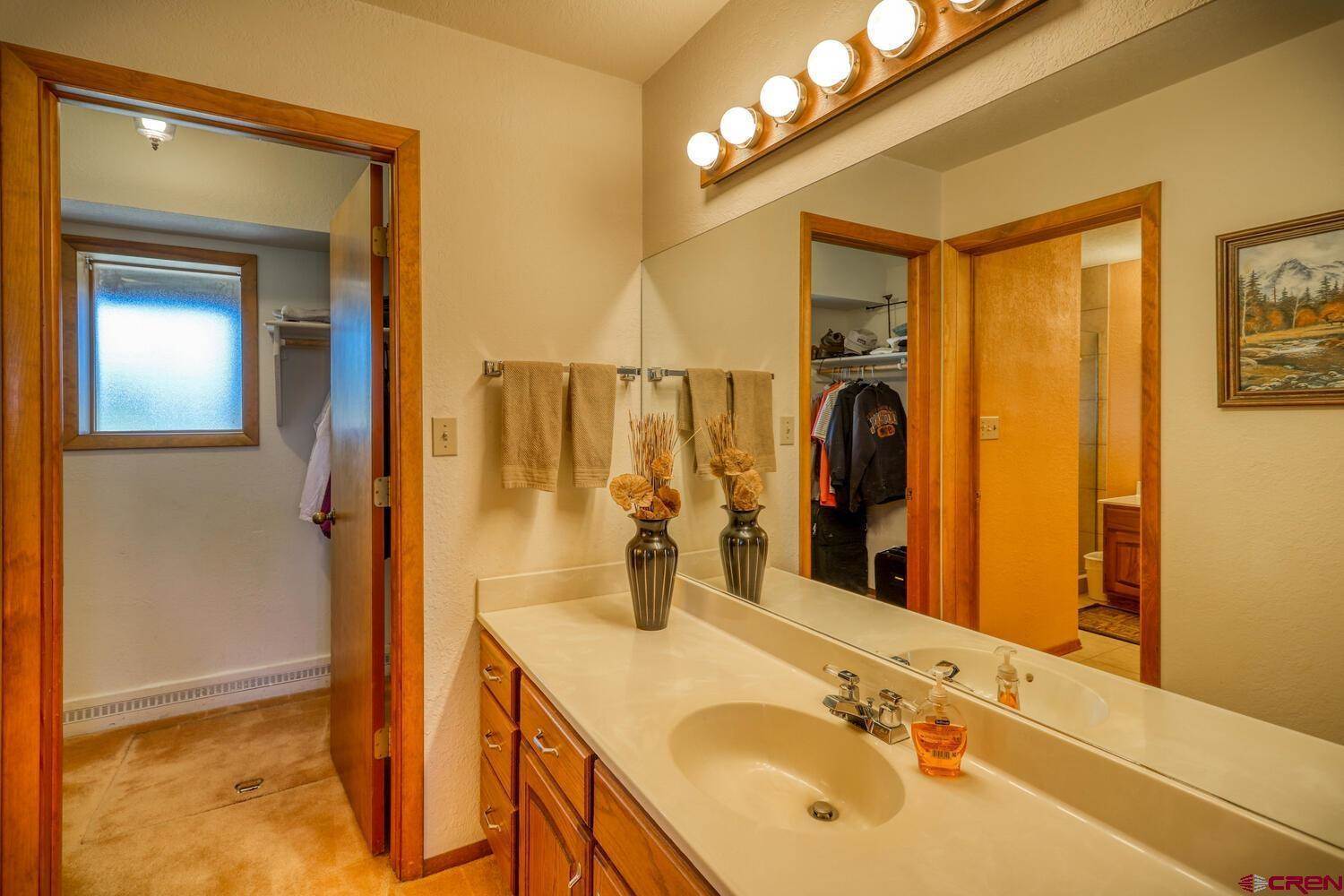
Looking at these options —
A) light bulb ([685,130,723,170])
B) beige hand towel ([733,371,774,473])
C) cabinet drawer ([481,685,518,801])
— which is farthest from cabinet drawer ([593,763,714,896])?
light bulb ([685,130,723,170])

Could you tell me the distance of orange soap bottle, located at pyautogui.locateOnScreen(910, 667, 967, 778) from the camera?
979 mm

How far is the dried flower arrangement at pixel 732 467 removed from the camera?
1.69 metres

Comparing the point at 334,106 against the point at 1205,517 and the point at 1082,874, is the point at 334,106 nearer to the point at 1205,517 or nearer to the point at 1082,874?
the point at 1205,517

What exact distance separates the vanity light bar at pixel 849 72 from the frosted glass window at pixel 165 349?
2.28m

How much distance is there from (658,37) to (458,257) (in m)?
0.84

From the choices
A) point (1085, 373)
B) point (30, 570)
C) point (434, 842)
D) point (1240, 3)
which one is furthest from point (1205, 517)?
point (30, 570)

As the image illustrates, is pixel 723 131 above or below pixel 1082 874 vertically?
above

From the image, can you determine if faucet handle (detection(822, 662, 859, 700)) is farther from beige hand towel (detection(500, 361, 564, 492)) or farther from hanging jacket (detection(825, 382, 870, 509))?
beige hand towel (detection(500, 361, 564, 492))

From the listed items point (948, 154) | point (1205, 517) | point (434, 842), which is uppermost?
point (948, 154)

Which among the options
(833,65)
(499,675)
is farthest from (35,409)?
(833,65)

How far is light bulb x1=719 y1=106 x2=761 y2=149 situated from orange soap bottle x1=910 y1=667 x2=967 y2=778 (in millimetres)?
1316

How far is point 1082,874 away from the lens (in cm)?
77

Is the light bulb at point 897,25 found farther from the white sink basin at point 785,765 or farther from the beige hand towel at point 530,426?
the white sink basin at point 785,765

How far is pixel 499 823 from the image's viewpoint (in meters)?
1.67
